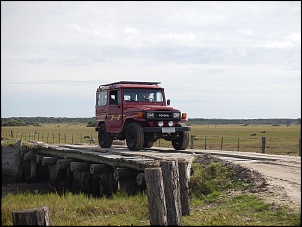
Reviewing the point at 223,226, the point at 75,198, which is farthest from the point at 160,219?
the point at 75,198

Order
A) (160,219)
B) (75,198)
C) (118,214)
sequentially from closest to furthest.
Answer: (160,219) < (118,214) < (75,198)

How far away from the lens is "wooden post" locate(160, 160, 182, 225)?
31.4 feet

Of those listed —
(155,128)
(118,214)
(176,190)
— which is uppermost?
(155,128)

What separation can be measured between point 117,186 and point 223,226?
678cm

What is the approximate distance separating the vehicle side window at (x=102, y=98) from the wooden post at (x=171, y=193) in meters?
10.7

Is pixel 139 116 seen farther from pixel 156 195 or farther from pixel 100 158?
pixel 156 195

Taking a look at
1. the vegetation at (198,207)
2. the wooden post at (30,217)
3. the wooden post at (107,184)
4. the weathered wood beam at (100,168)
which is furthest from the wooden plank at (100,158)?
the wooden post at (30,217)

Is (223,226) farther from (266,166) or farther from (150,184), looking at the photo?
(266,166)

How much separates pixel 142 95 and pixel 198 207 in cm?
845

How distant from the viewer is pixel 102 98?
2044 centimetres

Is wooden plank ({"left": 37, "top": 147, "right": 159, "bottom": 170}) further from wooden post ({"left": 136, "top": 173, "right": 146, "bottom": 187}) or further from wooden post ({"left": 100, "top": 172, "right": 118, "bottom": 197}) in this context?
wooden post ({"left": 100, "top": 172, "right": 118, "bottom": 197})

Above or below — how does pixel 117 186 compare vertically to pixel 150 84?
below

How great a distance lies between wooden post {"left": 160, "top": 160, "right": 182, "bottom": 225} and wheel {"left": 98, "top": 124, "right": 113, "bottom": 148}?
36.3 feet

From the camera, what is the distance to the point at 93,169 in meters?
16.1
